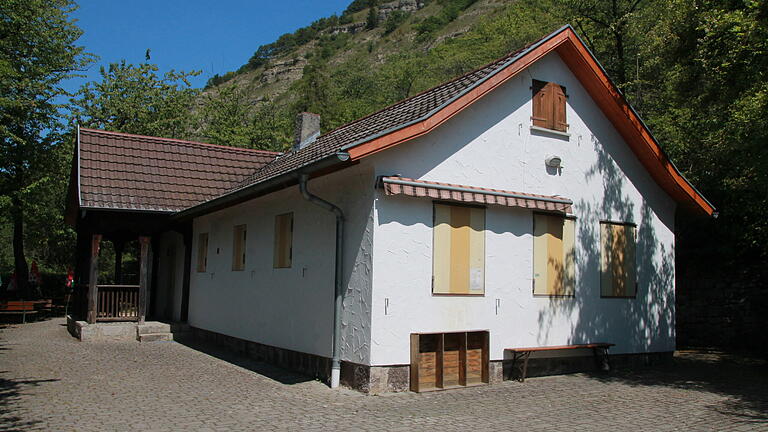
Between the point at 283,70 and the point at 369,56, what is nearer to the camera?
the point at 369,56

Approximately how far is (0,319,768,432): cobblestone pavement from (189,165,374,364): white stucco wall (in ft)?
2.58

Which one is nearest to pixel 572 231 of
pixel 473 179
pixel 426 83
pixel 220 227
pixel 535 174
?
pixel 535 174

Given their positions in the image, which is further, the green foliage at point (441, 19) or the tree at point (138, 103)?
the green foliage at point (441, 19)

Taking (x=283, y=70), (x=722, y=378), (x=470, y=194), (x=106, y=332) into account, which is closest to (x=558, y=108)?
(x=470, y=194)

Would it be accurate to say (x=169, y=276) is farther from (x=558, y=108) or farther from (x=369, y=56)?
(x=369, y=56)

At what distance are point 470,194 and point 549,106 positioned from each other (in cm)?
281

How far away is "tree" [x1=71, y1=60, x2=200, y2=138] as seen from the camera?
107 feet

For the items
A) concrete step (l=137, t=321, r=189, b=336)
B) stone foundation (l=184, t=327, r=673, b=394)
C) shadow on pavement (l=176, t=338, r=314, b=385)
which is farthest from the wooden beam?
stone foundation (l=184, t=327, r=673, b=394)

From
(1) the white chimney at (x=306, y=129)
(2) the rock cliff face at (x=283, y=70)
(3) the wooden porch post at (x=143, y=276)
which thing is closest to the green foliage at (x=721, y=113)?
(1) the white chimney at (x=306, y=129)

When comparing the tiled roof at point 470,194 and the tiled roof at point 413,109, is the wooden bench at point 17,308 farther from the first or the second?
the tiled roof at point 470,194

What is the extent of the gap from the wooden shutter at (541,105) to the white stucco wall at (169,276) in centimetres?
1121

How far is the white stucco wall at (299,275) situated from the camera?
31.7ft

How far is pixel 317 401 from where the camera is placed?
29.0ft

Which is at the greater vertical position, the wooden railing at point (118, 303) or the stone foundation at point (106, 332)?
the wooden railing at point (118, 303)
